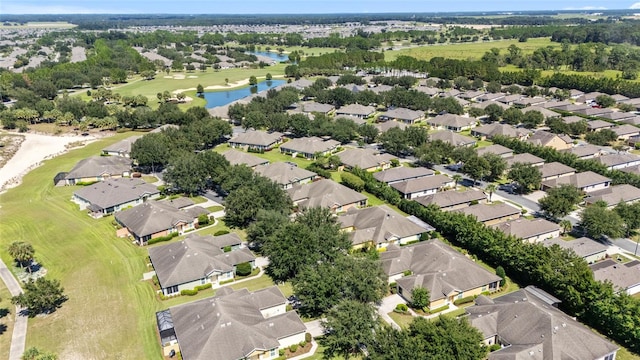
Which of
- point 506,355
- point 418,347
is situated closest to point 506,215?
point 506,355

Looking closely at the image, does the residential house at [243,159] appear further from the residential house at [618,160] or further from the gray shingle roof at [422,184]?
the residential house at [618,160]

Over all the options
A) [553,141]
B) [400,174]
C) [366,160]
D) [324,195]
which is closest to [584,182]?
[553,141]

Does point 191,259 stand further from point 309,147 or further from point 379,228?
point 309,147

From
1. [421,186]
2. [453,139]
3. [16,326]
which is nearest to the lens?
[16,326]

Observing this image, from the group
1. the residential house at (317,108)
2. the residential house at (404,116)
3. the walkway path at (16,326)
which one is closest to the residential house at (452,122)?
the residential house at (404,116)

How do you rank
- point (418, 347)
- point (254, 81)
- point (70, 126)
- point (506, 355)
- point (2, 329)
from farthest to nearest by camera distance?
point (254, 81), point (70, 126), point (2, 329), point (506, 355), point (418, 347)

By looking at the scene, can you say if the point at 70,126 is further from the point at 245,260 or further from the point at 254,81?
the point at 245,260
